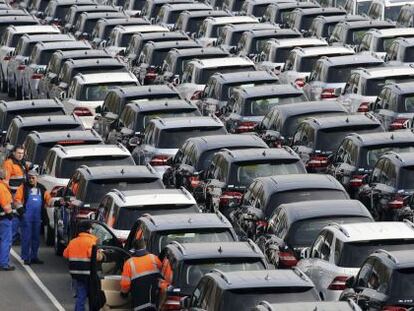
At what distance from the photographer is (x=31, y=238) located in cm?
3048

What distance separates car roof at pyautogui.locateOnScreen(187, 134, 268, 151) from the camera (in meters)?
33.0

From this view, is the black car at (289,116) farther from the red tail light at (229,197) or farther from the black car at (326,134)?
the red tail light at (229,197)

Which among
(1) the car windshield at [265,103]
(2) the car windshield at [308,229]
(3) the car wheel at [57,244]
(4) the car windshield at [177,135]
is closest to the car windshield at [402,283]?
(2) the car windshield at [308,229]

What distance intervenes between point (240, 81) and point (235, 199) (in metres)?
10.1

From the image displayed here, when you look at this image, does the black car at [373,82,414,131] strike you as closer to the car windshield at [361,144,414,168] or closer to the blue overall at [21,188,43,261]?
the car windshield at [361,144,414,168]

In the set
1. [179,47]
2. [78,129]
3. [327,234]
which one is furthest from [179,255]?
[179,47]

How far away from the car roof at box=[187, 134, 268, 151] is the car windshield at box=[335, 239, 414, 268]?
788cm

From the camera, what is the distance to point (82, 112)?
134 ft

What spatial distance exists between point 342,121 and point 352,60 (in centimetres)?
775

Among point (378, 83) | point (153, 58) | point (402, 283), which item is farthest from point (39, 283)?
point (153, 58)

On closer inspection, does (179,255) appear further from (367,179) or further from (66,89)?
(66,89)

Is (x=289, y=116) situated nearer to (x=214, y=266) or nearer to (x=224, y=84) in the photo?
(x=224, y=84)

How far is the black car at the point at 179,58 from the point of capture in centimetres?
4547

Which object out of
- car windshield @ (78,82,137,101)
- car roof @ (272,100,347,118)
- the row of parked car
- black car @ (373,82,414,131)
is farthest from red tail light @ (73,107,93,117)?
black car @ (373,82,414,131)
